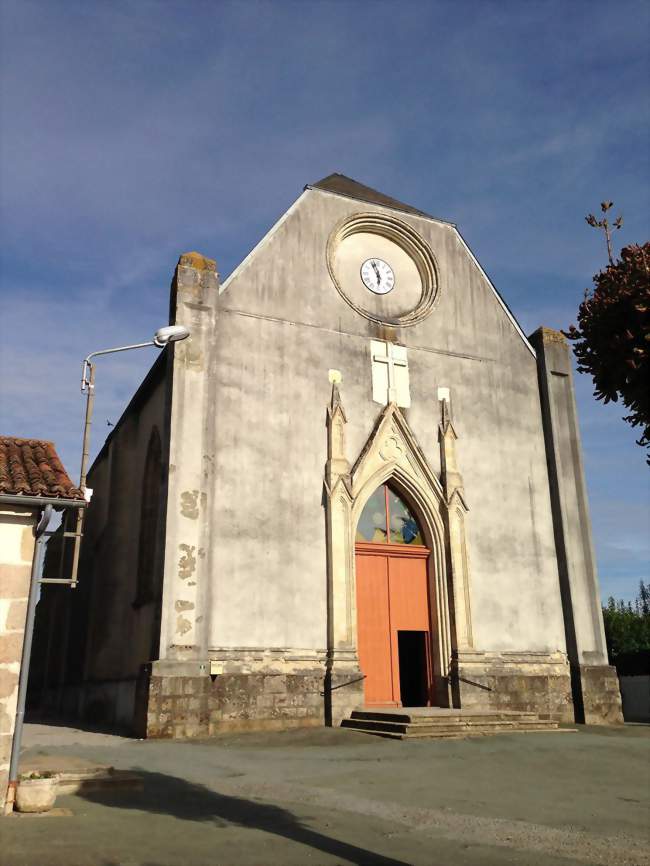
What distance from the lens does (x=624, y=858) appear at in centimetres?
654

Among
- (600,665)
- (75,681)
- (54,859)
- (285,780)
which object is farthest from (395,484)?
(54,859)

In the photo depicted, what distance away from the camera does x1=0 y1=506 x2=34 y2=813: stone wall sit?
25.5 feet

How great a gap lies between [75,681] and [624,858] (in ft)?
65.5

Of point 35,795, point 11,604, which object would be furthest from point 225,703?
point 11,604

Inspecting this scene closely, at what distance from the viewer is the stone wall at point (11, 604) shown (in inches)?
305

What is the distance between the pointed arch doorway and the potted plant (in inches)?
425

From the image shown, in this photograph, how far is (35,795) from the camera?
746cm

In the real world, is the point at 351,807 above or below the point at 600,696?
below

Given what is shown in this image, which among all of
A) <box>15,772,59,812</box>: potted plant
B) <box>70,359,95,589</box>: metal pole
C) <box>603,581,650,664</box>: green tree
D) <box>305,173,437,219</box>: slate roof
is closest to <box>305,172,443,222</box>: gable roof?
<box>305,173,437,219</box>: slate roof

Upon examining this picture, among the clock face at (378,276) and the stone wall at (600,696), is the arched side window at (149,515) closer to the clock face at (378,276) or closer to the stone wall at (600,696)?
the clock face at (378,276)

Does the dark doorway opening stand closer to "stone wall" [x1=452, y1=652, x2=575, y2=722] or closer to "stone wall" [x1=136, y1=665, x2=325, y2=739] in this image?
"stone wall" [x1=452, y1=652, x2=575, y2=722]

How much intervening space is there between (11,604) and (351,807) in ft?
13.9

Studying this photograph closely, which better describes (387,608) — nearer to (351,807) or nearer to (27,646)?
(351,807)

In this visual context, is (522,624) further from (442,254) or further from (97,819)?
(97,819)
